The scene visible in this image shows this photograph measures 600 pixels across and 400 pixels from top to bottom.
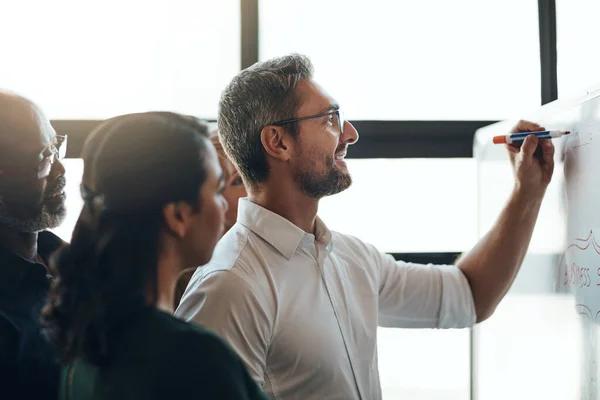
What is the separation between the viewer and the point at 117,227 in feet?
2.42

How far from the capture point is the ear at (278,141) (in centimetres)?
146

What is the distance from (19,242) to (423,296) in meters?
0.96

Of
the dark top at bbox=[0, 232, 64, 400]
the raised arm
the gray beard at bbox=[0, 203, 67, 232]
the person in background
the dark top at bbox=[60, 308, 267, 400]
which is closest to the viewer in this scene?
the dark top at bbox=[60, 308, 267, 400]

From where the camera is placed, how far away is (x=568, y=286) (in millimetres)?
1357

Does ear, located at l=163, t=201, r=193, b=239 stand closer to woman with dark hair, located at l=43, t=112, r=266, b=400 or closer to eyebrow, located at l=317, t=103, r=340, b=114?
woman with dark hair, located at l=43, t=112, r=266, b=400

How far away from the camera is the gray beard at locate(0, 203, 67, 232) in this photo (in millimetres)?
1196

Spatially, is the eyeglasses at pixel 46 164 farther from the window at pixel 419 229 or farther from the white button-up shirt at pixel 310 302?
the window at pixel 419 229

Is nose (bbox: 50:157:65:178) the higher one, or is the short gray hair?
the short gray hair

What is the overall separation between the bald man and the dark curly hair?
1.12ft

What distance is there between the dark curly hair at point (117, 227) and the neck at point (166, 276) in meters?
0.02

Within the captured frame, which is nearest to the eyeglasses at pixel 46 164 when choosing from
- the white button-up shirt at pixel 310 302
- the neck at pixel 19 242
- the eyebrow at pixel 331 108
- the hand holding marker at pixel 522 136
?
the neck at pixel 19 242

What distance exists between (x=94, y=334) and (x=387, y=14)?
1.88 m

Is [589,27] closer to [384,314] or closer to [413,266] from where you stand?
[413,266]

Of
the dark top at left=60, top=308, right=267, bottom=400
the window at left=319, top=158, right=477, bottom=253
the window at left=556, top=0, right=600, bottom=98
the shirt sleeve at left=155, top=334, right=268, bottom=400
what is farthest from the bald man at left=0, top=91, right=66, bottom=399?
the window at left=556, top=0, right=600, bottom=98
